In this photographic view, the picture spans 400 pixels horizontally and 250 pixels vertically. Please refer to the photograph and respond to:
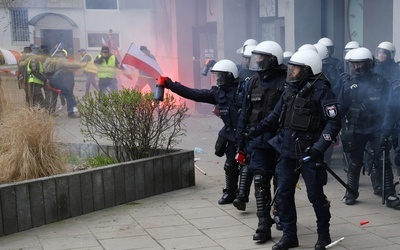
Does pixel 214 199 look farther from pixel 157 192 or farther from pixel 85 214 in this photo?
pixel 85 214

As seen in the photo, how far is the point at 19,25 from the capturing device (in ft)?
64.0

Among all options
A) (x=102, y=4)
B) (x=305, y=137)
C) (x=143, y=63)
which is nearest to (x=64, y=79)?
(x=143, y=63)

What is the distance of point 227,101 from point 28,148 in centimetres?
218

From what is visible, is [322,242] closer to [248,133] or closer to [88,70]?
[248,133]

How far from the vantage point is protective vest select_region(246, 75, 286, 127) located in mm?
7004

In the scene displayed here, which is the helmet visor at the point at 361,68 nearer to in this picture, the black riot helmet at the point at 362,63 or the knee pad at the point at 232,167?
the black riot helmet at the point at 362,63

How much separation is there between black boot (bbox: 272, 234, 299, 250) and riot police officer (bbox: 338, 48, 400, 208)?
1777 mm

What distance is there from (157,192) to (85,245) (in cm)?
199

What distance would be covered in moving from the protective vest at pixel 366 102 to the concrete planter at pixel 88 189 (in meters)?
2.07

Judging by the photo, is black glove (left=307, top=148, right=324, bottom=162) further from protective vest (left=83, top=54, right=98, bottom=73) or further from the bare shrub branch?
protective vest (left=83, top=54, right=98, bottom=73)

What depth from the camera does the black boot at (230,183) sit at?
26.6 feet

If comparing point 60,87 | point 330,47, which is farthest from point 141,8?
point 330,47

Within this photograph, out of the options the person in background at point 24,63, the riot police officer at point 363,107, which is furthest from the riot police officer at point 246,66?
the person in background at point 24,63

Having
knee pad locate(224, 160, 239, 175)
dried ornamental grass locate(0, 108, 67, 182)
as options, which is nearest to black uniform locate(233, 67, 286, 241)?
knee pad locate(224, 160, 239, 175)
